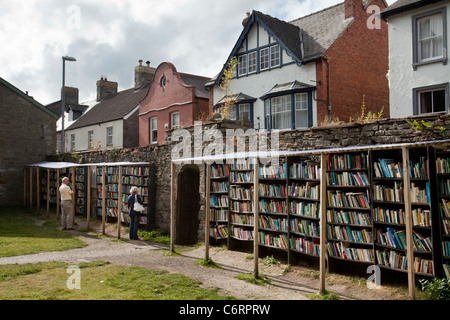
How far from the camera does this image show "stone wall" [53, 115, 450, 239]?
24.5 ft

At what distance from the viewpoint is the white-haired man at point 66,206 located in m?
14.0

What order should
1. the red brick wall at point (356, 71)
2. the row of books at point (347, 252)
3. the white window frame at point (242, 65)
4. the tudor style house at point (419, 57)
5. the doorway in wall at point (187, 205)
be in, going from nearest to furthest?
the row of books at point (347, 252) → the doorway in wall at point (187, 205) → the tudor style house at point (419, 57) → the red brick wall at point (356, 71) → the white window frame at point (242, 65)

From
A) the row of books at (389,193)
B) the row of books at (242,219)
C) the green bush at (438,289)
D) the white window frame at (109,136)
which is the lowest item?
the green bush at (438,289)

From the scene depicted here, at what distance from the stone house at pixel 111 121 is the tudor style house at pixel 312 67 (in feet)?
28.2

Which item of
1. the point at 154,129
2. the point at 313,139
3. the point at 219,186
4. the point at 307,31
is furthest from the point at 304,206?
the point at 154,129

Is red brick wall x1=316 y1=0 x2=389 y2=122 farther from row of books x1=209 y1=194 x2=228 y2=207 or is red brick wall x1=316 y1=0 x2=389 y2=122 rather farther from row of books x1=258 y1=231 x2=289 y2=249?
row of books x1=258 y1=231 x2=289 y2=249

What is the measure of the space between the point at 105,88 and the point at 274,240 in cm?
3058

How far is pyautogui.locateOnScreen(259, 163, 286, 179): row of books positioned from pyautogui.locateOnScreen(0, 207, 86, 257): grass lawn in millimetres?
5743

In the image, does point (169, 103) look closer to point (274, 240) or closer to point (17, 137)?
point (17, 137)

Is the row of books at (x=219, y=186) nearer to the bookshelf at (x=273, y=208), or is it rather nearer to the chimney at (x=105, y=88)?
the bookshelf at (x=273, y=208)

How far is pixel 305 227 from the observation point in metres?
8.29

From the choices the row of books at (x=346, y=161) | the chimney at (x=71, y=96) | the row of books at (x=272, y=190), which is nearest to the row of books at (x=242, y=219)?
the row of books at (x=272, y=190)

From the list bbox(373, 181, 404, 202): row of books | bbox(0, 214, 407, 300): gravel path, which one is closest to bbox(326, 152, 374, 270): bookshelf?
bbox(373, 181, 404, 202): row of books

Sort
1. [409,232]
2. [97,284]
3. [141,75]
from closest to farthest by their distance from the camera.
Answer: [409,232] → [97,284] → [141,75]
